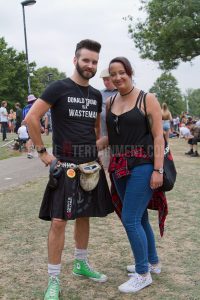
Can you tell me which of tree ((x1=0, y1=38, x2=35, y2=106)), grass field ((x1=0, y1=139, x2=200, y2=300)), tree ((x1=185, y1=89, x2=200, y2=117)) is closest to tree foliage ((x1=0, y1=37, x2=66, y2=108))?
tree ((x1=0, y1=38, x2=35, y2=106))

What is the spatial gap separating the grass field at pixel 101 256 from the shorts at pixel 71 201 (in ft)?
2.08

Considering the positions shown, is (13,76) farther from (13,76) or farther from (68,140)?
(68,140)

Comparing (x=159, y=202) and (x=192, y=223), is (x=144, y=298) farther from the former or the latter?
(x=192, y=223)

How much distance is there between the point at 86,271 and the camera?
11.7 feet

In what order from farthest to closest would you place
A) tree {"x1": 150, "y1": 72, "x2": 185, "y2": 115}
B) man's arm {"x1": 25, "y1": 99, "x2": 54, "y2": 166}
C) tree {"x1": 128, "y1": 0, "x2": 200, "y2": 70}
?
tree {"x1": 150, "y1": 72, "x2": 185, "y2": 115}
tree {"x1": 128, "y1": 0, "x2": 200, "y2": 70}
man's arm {"x1": 25, "y1": 99, "x2": 54, "y2": 166}

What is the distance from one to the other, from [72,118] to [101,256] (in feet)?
5.27

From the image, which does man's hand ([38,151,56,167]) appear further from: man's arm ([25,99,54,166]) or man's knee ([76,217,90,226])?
man's knee ([76,217,90,226])

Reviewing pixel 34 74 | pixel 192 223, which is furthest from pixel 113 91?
pixel 34 74

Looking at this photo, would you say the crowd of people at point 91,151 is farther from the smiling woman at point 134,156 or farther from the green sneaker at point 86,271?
the green sneaker at point 86,271

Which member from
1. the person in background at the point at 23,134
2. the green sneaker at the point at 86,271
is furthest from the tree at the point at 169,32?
the green sneaker at the point at 86,271

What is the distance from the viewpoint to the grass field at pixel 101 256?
130 inches

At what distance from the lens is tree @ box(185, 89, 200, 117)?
10943cm

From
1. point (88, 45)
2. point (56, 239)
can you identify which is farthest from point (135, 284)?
point (88, 45)

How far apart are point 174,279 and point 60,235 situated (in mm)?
1101
